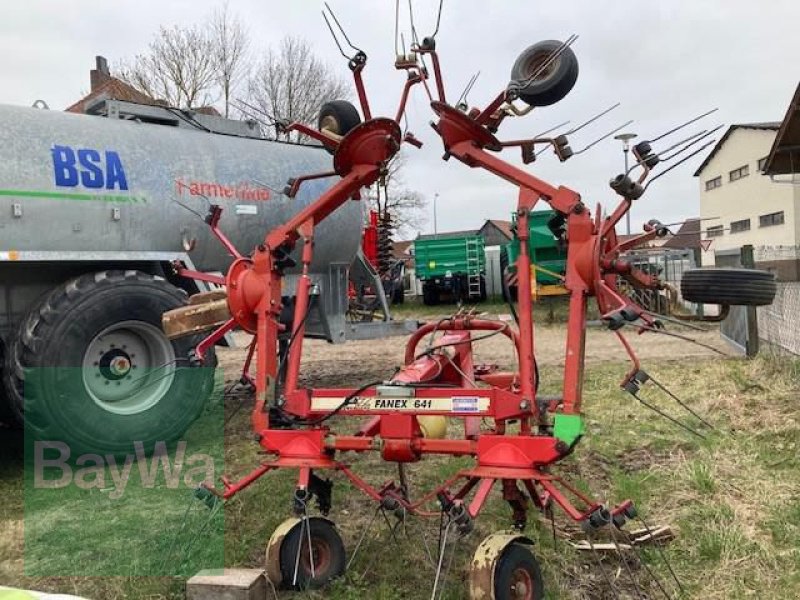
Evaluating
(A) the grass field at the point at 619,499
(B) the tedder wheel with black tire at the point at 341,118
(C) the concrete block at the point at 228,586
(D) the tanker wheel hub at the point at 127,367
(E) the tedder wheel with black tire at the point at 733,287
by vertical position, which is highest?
(B) the tedder wheel with black tire at the point at 341,118

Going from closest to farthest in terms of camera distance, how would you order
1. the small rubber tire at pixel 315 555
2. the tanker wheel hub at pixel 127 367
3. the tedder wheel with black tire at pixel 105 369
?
the small rubber tire at pixel 315 555, the tedder wheel with black tire at pixel 105 369, the tanker wheel hub at pixel 127 367

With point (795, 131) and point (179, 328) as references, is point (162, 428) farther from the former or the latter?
point (795, 131)

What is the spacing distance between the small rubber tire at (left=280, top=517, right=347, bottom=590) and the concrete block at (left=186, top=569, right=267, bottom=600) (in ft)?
0.46

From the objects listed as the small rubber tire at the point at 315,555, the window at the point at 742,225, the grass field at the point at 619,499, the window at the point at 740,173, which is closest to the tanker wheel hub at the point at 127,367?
the grass field at the point at 619,499

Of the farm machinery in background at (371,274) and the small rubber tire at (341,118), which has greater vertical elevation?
the small rubber tire at (341,118)

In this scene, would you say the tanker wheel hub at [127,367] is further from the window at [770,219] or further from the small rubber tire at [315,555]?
the window at [770,219]

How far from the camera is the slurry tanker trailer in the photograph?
5195 millimetres

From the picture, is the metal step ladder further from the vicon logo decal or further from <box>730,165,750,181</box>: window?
<box>730,165,750,181</box>: window

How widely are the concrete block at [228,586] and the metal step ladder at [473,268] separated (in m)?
19.3

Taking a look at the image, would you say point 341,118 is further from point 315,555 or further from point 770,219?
point 770,219

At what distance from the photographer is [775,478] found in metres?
4.61

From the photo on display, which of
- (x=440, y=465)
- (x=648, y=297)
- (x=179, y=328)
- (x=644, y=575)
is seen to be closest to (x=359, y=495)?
(x=440, y=465)

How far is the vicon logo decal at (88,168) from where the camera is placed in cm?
554

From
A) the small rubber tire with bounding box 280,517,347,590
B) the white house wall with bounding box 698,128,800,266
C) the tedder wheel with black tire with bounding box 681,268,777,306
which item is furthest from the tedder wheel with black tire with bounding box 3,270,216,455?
the white house wall with bounding box 698,128,800,266
